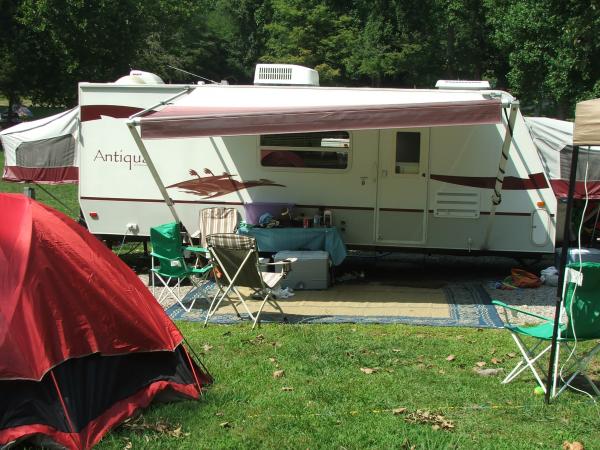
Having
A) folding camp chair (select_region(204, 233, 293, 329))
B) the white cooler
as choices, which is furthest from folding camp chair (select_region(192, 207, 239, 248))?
folding camp chair (select_region(204, 233, 293, 329))

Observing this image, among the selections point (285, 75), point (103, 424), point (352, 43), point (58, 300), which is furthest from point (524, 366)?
point (352, 43)

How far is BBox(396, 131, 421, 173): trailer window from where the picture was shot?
947cm

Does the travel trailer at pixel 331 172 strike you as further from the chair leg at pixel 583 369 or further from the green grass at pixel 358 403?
the chair leg at pixel 583 369

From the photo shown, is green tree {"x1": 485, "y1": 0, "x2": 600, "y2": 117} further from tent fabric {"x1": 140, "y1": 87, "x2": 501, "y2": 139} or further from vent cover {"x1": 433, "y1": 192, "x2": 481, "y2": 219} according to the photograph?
tent fabric {"x1": 140, "y1": 87, "x2": 501, "y2": 139}

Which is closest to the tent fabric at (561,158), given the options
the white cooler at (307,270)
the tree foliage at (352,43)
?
the white cooler at (307,270)

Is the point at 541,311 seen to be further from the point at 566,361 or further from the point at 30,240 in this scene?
the point at 30,240

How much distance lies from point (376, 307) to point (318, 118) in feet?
7.71

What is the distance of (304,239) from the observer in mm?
9383

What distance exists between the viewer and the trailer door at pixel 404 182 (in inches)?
373

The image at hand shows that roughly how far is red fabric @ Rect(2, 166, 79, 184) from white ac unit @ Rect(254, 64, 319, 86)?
3317mm

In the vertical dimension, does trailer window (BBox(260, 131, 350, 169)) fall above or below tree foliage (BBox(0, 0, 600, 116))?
below

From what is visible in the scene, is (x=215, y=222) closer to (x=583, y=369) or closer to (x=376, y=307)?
(x=376, y=307)

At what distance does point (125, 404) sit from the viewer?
4.49m

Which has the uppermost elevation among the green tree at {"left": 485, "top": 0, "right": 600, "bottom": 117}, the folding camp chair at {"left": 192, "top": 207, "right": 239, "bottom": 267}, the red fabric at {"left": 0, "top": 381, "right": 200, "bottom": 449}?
the green tree at {"left": 485, "top": 0, "right": 600, "bottom": 117}
